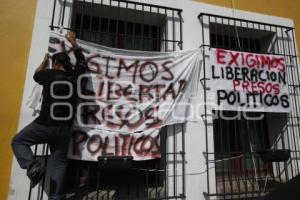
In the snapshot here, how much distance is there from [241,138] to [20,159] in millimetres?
3666

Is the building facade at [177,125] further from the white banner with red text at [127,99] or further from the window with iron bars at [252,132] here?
the white banner with red text at [127,99]

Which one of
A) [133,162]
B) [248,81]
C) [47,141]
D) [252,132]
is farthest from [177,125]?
[47,141]

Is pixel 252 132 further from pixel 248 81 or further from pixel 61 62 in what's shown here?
pixel 61 62

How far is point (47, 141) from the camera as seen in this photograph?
3023 millimetres

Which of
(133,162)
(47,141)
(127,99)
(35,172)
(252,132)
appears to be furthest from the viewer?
(252,132)

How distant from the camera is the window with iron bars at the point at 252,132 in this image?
14.3 feet

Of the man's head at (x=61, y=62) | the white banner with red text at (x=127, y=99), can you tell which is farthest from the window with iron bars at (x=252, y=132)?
the man's head at (x=61, y=62)

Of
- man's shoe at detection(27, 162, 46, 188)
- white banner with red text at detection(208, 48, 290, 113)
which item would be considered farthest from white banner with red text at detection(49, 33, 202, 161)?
man's shoe at detection(27, 162, 46, 188)

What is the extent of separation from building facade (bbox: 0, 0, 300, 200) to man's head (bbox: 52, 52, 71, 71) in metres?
0.43

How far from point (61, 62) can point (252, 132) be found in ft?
12.0

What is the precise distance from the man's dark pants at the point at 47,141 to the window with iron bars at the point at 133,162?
355 millimetres

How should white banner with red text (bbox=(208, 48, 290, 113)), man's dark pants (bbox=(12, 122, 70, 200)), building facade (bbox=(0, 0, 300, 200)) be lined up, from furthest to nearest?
1. white banner with red text (bbox=(208, 48, 290, 113))
2. building facade (bbox=(0, 0, 300, 200))
3. man's dark pants (bbox=(12, 122, 70, 200))

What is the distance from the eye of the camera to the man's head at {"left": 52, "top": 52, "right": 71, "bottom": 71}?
325 centimetres

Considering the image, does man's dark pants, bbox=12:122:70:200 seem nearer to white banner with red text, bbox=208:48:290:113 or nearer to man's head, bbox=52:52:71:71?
man's head, bbox=52:52:71:71
